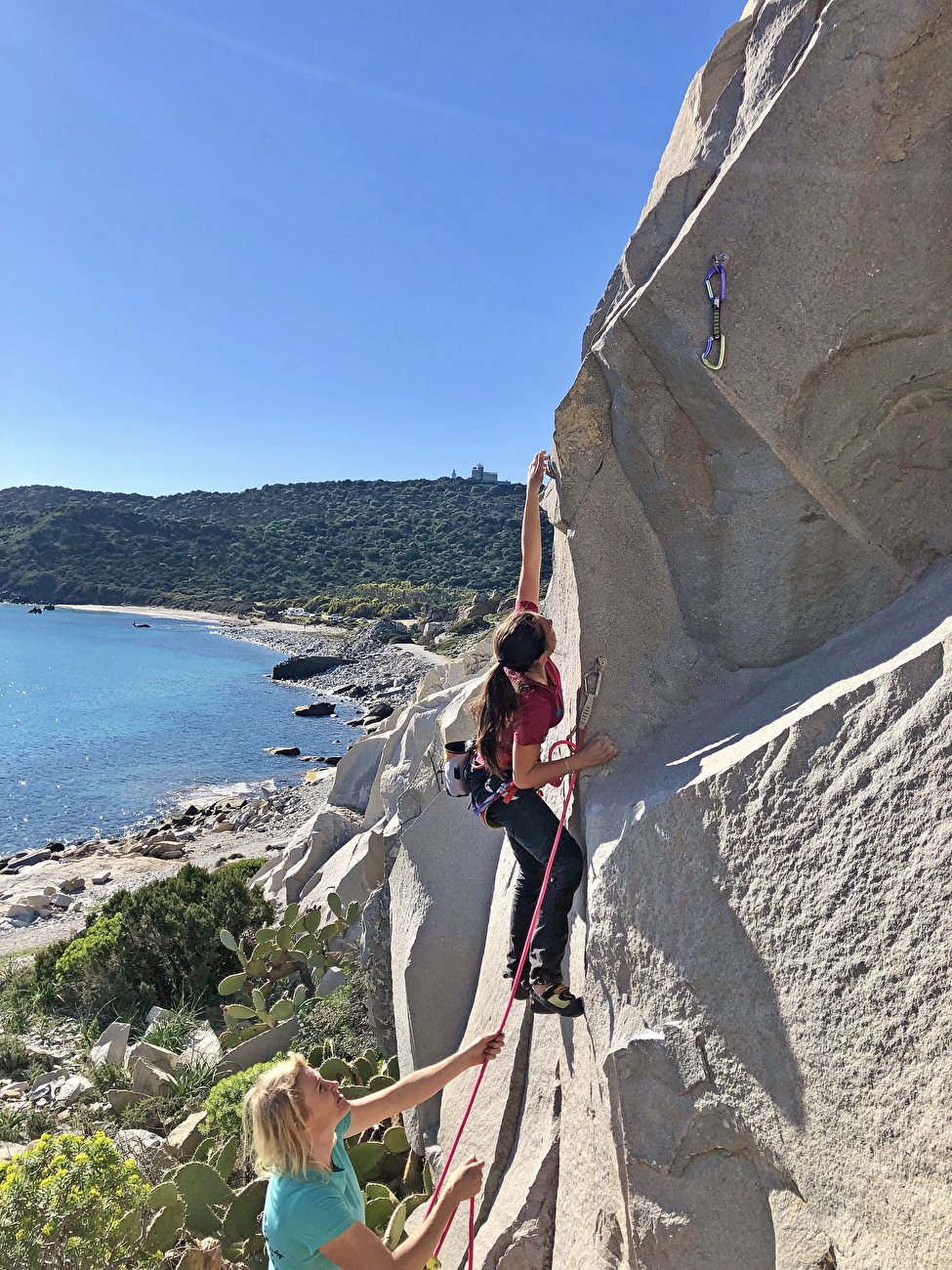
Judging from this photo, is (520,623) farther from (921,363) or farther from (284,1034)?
(284,1034)

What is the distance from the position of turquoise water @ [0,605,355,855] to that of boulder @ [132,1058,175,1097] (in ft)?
50.0

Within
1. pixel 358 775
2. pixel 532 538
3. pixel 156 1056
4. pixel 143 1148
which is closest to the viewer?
pixel 532 538

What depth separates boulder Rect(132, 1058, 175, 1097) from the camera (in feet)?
22.9

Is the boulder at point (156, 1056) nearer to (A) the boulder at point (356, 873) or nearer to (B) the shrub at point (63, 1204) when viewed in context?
(A) the boulder at point (356, 873)

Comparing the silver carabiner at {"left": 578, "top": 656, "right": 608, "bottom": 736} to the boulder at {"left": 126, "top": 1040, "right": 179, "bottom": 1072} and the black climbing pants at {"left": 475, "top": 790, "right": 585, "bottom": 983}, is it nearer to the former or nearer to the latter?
the black climbing pants at {"left": 475, "top": 790, "right": 585, "bottom": 983}

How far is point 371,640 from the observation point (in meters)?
61.2

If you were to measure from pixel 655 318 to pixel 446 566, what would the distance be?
96.0 metres

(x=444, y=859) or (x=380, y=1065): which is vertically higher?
(x=444, y=859)

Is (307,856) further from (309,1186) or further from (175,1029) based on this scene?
(309,1186)

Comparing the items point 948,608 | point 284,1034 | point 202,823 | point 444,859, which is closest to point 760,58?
point 948,608

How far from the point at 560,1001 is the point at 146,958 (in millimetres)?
7756

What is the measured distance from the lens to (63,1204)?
3.57 m

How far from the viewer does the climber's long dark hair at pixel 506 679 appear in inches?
139

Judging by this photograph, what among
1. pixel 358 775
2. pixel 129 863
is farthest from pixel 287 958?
pixel 129 863
